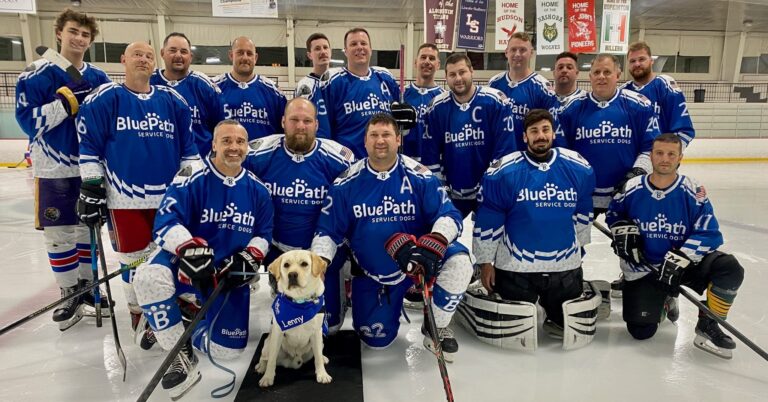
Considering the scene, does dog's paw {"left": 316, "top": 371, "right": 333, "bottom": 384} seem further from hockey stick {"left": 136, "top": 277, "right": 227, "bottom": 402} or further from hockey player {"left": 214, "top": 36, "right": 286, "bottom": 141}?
hockey player {"left": 214, "top": 36, "right": 286, "bottom": 141}

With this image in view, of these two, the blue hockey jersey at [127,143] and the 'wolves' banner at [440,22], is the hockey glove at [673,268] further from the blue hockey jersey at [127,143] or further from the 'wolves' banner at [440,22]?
the 'wolves' banner at [440,22]

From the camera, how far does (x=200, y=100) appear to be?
3451 mm

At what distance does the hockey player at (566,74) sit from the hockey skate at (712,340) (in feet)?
5.90

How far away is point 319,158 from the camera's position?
2.78 meters

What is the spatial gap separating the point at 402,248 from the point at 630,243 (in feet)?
4.37

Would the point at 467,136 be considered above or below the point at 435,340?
above

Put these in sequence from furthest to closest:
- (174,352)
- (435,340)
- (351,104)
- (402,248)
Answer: (351,104) → (402,248) → (435,340) → (174,352)

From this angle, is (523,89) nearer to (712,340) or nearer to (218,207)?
(712,340)

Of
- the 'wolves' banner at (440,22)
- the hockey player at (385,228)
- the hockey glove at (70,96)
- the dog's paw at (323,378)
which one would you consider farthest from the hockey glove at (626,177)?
the 'wolves' banner at (440,22)

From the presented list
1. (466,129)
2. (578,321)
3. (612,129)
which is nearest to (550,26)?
(612,129)

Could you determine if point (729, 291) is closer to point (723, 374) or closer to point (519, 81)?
point (723, 374)

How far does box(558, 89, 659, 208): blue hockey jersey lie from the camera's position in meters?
3.22

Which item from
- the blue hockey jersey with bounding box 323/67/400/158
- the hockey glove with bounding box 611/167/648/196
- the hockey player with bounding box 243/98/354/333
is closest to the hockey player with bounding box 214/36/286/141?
the blue hockey jersey with bounding box 323/67/400/158

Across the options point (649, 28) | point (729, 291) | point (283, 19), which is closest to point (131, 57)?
point (729, 291)
